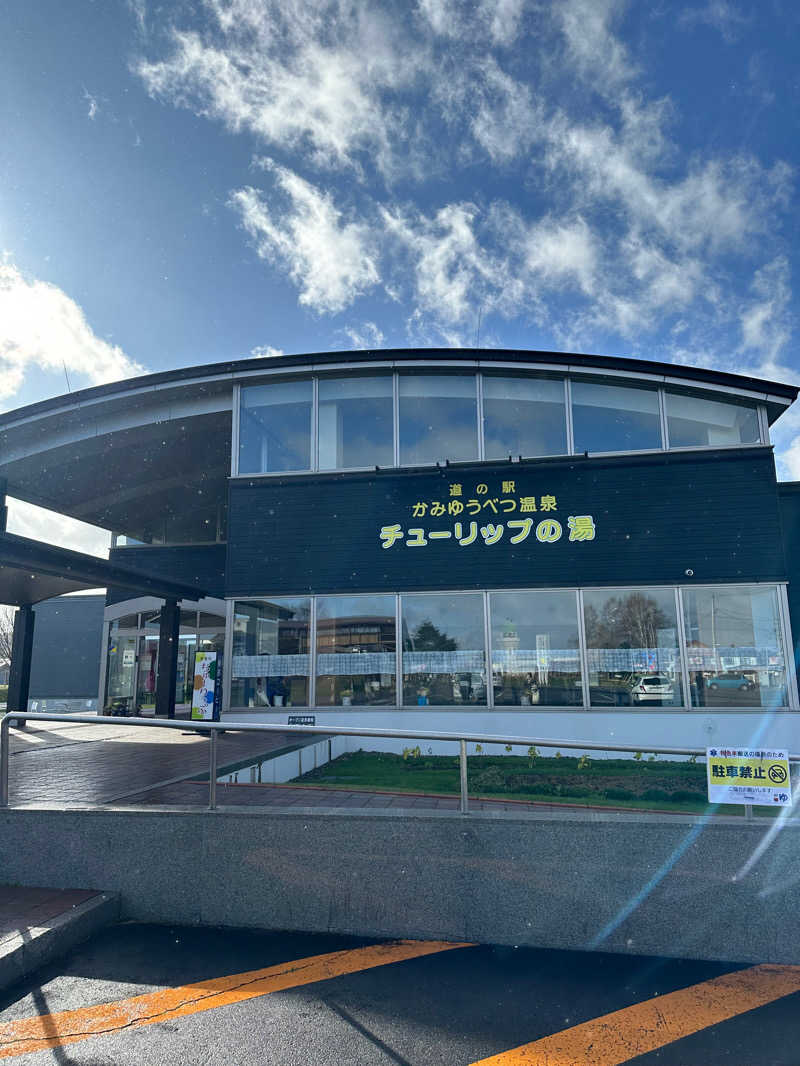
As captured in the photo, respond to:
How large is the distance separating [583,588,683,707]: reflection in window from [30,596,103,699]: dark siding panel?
26.4 m

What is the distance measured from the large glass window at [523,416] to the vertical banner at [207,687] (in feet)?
20.0

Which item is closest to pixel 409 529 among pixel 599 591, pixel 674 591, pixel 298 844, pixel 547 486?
pixel 547 486

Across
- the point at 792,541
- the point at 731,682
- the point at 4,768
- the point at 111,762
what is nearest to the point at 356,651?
the point at 111,762

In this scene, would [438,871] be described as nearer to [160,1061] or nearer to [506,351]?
[160,1061]

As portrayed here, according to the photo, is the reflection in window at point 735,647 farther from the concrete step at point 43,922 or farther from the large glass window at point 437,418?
the concrete step at point 43,922

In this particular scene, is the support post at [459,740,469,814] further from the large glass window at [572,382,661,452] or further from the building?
the large glass window at [572,382,661,452]

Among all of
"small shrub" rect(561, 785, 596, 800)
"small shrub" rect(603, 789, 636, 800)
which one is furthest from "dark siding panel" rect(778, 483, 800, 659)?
"small shrub" rect(603, 789, 636, 800)

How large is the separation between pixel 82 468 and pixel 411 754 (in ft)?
33.3

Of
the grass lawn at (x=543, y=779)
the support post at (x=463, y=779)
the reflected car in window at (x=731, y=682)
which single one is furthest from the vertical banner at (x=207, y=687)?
the reflected car in window at (x=731, y=682)

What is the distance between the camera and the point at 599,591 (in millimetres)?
11539

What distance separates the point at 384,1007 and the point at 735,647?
9320 mm

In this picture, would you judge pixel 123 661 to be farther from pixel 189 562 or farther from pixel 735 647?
pixel 735 647

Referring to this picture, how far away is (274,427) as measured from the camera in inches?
510

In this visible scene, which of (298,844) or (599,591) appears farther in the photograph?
(599,591)
